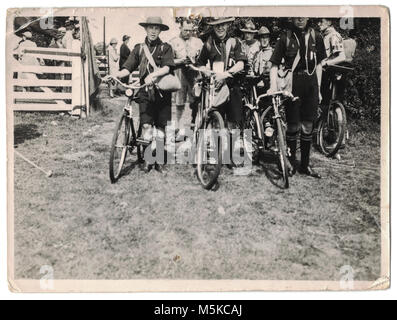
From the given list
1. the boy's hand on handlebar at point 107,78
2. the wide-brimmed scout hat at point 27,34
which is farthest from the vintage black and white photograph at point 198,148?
the boy's hand on handlebar at point 107,78

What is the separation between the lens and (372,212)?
12.2 ft

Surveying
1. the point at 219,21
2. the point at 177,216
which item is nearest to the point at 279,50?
the point at 219,21

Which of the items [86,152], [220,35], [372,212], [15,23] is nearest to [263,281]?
[372,212]

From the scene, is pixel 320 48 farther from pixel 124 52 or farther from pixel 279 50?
pixel 124 52

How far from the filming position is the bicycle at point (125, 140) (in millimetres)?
3635

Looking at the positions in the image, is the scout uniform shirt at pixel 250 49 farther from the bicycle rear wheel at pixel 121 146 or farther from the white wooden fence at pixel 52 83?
the white wooden fence at pixel 52 83

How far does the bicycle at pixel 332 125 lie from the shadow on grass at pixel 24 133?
2.88 metres

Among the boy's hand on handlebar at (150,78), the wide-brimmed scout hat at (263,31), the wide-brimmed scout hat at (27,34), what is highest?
the wide-brimmed scout hat at (263,31)

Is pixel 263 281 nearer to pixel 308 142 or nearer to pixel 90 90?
pixel 308 142

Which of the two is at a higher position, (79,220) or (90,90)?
(90,90)

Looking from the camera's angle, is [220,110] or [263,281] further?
[220,110]

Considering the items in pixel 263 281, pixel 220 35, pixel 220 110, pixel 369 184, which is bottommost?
pixel 263 281

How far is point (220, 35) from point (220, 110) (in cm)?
73

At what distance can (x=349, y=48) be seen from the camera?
150 inches
